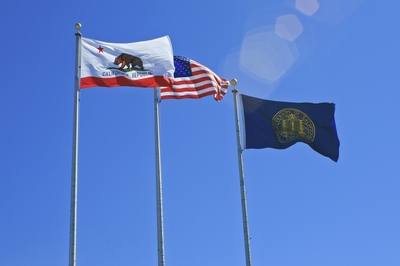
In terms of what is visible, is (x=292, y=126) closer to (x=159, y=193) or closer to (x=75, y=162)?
(x=159, y=193)

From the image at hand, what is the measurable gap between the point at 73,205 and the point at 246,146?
32.9 feet

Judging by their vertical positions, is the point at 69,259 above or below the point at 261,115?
below

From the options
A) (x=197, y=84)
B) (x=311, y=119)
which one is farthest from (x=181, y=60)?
(x=311, y=119)

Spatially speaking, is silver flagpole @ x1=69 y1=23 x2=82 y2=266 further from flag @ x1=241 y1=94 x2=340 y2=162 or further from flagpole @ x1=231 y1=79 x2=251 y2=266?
flag @ x1=241 y1=94 x2=340 y2=162

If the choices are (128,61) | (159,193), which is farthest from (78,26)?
(159,193)

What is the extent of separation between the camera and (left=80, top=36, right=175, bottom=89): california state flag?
1190 inches

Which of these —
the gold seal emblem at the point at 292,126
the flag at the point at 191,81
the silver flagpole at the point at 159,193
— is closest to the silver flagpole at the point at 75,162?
the silver flagpole at the point at 159,193

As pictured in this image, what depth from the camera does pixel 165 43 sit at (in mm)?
32781

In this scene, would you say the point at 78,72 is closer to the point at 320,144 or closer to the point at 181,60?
the point at 181,60

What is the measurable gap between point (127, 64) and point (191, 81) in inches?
149

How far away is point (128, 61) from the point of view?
3119 cm

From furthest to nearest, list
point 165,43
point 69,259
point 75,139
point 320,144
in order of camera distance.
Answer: point 320,144 < point 165,43 < point 75,139 < point 69,259

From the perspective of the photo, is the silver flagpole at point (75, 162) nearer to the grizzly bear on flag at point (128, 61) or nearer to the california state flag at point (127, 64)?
the california state flag at point (127, 64)

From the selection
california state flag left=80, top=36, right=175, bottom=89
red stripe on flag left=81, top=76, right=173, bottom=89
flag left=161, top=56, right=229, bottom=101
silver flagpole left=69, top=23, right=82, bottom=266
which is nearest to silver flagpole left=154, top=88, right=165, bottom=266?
red stripe on flag left=81, top=76, right=173, bottom=89
